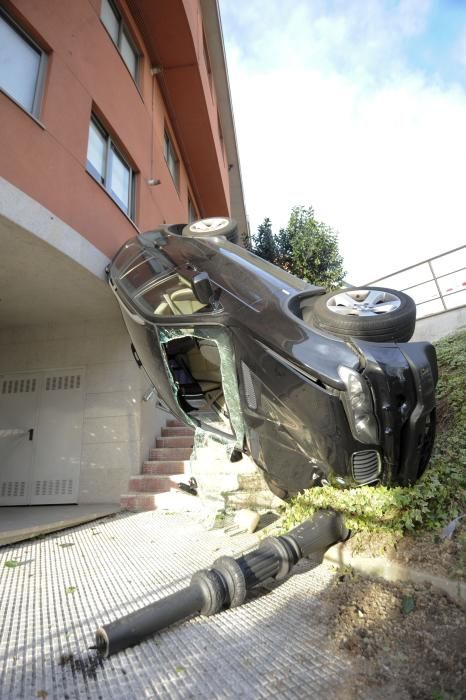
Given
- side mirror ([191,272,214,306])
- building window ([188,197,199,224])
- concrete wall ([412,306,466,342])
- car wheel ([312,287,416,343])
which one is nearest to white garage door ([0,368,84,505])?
side mirror ([191,272,214,306])

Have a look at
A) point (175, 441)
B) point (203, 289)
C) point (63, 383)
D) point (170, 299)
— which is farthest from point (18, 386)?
point (203, 289)

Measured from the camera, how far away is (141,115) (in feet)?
24.8

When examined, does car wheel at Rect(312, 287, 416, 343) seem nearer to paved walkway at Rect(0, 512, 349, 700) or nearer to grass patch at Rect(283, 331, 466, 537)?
grass patch at Rect(283, 331, 466, 537)

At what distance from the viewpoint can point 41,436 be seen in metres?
6.39

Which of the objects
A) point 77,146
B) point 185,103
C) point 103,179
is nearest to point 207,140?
point 185,103

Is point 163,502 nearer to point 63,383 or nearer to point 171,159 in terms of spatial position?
point 63,383

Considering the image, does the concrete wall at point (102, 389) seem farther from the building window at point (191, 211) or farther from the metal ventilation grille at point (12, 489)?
the building window at point (191, 211)

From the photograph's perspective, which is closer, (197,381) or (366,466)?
(366,466)

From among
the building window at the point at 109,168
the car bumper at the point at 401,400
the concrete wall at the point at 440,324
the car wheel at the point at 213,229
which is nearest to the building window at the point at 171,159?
the building window at the point at 109,168

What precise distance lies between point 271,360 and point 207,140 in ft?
36.2

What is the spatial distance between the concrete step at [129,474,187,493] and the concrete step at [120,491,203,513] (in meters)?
0.15

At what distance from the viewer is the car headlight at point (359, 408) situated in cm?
209

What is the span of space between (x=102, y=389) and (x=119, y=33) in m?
7.21

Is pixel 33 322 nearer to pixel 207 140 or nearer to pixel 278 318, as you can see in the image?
pixel 278 318
